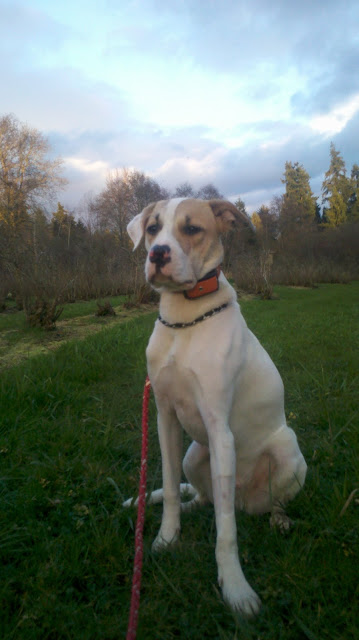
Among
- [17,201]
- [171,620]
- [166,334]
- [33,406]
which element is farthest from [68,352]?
[17,201]

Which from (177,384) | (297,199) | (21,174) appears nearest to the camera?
(177,384)

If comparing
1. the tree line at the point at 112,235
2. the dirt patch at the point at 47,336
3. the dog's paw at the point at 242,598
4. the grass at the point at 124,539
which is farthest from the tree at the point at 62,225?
the dog's paw at the point at 242,598

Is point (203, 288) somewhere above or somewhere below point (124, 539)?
above

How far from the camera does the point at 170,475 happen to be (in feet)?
6.35

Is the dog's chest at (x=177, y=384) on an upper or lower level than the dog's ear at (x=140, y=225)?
lower

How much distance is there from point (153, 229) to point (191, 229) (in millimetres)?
217

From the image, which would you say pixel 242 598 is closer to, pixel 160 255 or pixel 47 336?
pixel 160 255

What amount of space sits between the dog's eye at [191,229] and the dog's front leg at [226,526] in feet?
2.95

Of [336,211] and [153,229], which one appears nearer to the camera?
[153,229]

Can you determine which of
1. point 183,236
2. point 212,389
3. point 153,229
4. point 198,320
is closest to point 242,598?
point 212,389

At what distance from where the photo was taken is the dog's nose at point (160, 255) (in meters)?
1.76

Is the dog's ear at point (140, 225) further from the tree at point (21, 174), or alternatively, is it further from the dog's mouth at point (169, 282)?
the tree at point (21, 174)

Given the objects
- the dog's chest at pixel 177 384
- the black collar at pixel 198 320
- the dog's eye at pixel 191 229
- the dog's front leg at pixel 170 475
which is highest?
the dog's eye at pixel 191 229

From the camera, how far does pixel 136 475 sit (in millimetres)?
2467
